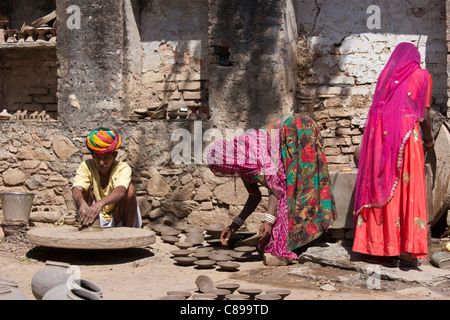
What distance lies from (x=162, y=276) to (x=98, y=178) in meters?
1.35

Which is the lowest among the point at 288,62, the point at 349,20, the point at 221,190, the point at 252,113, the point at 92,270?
the point at 92,270

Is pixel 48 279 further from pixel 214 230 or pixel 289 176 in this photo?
pixel 214 230

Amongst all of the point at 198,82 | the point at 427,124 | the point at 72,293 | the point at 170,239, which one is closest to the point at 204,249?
the point at 170,239

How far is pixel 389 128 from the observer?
4.69 metres

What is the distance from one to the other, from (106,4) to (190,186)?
7.89 feet

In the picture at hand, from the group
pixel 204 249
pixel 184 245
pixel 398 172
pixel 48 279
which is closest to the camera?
pixel 48 279

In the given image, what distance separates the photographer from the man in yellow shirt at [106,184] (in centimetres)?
533

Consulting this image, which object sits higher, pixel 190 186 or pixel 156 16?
pixel 156 16

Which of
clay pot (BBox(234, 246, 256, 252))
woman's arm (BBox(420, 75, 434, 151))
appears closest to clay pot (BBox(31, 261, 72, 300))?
clay pot (BBox(234, 246, 256, 252))

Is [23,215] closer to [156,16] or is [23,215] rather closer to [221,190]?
[221,190]

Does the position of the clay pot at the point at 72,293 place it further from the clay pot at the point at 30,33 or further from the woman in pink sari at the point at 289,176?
the clay pot at the point at 30,33

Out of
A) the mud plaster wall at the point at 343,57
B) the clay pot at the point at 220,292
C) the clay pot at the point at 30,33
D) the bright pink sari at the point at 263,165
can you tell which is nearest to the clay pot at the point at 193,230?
the bright pink sari at the point at 263,165

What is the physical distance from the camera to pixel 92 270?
4828 mm
